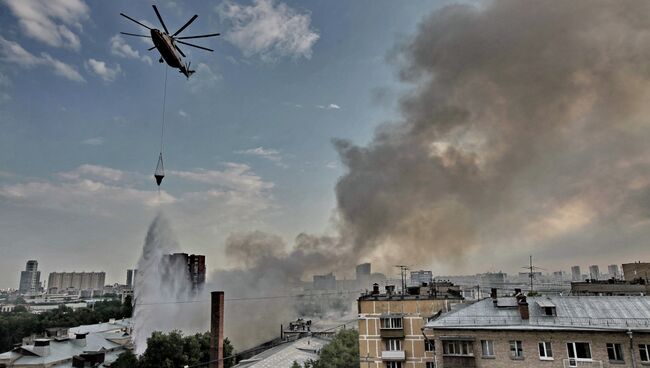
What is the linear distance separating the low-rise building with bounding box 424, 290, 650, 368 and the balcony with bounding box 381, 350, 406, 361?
666cm

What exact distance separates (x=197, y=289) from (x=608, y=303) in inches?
3632

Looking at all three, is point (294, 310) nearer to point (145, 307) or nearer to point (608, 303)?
point (145, 307)

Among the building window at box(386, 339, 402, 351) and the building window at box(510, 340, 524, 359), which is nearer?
the building window at box(510, 340, 524, 359)

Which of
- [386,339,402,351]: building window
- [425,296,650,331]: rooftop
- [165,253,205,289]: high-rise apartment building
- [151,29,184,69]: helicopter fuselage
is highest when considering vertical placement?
[151,29,184,69]: helicopter fuselage

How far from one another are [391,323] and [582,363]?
14053 mm

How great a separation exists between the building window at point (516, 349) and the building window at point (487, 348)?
1.15 m

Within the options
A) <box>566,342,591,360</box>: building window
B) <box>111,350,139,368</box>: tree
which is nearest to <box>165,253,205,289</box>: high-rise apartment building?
<box>111,350,139,368</box>: tree

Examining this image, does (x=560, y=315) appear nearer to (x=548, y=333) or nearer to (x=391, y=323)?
(x=548, y=333)

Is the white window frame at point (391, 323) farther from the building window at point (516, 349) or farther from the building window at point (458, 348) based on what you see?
the building window at point (516, 349)

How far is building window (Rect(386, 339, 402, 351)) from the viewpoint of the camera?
3344 centimetres

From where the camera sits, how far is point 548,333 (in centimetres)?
2445

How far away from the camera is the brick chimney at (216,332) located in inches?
1790

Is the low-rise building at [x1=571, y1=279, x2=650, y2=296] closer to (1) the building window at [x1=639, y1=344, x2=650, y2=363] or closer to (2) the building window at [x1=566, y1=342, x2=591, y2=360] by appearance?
(1) the building window at [x1=639, y1=344, x2=650, y2=363]

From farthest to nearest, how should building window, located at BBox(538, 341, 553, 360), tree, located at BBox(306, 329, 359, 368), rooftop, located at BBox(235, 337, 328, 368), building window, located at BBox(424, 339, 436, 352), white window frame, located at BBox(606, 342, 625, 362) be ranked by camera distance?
rooftop, located at BBox(235, 337, 328, 368) < tree, located at BBox(306, 329, 359, 368) < building window, located at BBox(424, 339, 436, 352) < building window, located at BBox(538, 341, 553, 360) < white window frame, located at BBox(606, 342, 625, 362)
